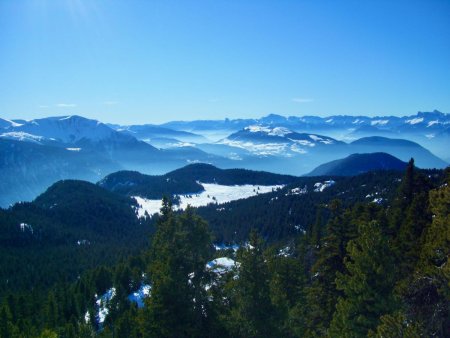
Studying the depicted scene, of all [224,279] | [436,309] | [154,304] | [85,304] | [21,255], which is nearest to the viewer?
[436,309]

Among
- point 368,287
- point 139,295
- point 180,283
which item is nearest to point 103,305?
point 139,295

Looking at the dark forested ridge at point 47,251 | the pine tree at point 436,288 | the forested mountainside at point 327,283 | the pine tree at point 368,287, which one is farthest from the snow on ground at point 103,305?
the pine tree at point 436,288

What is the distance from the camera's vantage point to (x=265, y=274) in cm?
2383

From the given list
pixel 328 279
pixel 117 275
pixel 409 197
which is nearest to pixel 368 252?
pixel 328 279

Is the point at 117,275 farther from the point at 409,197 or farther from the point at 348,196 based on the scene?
the point at 348,196

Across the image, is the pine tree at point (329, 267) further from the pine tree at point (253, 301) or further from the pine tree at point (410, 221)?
the pine tree at point (253, 301)

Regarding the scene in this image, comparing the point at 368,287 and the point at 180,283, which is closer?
the point at 368,287

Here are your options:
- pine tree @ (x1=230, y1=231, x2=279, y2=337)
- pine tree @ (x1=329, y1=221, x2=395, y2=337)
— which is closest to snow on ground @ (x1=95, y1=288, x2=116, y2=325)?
pine tree @ (x1=230, y1=231, x2=279, y2=337)

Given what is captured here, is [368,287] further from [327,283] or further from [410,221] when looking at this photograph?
[410,221]

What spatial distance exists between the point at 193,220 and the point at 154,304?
5656 mm

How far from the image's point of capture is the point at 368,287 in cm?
1880

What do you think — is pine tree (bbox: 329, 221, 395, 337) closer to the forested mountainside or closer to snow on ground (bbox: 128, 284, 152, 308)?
the forested mountainside

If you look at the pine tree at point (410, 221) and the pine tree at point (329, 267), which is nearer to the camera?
the pine tree at point (410, 221)

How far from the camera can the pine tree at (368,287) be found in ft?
61.2
